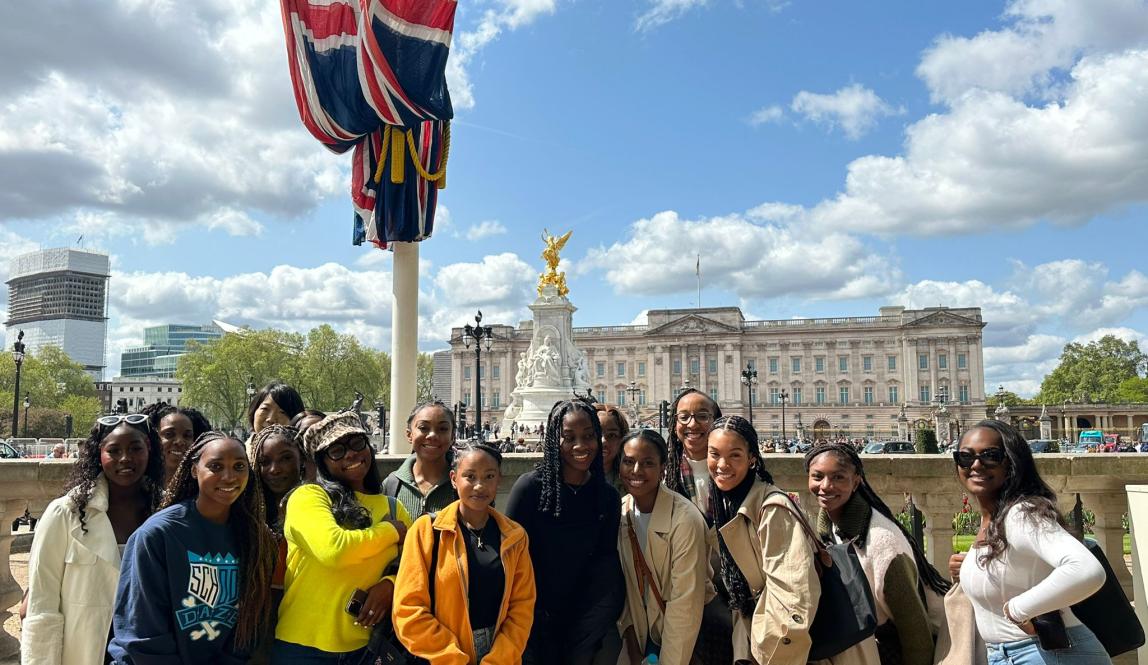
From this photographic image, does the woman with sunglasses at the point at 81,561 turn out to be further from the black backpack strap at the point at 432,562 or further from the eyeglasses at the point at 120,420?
the black backpack strap at the point at 432,562

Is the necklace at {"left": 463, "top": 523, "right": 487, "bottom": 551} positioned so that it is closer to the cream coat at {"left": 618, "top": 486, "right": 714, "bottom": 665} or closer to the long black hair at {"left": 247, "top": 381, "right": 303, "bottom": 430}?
the cream coat at {"left": 618, "top": 486, "right": 714, "bottom": 665}

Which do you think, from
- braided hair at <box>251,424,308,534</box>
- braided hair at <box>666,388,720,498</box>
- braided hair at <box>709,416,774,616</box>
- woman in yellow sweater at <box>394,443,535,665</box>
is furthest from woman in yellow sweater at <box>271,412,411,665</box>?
braided hair at <box>666,388,720,498</box>

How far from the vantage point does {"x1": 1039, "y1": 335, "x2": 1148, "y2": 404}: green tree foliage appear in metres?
84.6

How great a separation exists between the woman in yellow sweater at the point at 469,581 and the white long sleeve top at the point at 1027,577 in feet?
5.89

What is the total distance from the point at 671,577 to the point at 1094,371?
326 feet

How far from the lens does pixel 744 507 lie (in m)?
3.45

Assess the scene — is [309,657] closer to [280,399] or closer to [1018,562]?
[280,399]

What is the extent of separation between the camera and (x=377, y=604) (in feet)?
10.9

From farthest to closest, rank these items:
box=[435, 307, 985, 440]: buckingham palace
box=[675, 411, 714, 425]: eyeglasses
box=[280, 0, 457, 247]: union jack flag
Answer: box=[435, 307, 985, 440]: buckingham palace, box=[280, 0, 457, 247]: union jack flag, box=[675, 411, 714, 425]: eyeglasses

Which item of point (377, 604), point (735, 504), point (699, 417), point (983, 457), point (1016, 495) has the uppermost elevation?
point (699, 417)

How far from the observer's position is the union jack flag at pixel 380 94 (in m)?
8.69

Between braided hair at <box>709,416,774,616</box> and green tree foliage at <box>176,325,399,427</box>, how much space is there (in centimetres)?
6471

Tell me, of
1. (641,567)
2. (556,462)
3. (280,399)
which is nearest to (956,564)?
(641,567)

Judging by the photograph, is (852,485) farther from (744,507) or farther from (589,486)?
(589,486)
